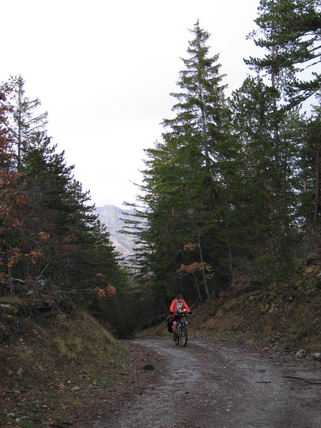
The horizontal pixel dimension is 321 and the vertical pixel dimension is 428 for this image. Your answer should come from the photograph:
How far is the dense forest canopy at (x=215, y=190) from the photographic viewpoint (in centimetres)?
1484

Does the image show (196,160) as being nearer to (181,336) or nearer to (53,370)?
(181,336)

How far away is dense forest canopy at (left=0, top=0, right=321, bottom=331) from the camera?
14836mm

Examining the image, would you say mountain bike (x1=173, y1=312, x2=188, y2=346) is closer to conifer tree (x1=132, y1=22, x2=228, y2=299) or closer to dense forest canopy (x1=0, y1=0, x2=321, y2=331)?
dense forest canopy (x1=0, y1=0, x2=321, y2=331)

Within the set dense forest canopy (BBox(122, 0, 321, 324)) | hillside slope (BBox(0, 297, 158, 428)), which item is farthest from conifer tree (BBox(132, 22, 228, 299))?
hillside slope (BBox(0, 297, 158, 428))

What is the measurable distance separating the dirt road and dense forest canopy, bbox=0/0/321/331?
5079 millimetres

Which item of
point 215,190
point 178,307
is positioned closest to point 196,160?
point 215,190

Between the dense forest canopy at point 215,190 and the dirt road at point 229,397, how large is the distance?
5.08 meters

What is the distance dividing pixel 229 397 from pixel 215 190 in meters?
18.1

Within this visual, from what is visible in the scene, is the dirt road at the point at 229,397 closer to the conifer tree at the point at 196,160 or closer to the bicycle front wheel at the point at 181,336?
the bicycle front wheel at the point at 181,336

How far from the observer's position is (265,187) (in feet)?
70.2

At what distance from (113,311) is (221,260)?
64.6 ft

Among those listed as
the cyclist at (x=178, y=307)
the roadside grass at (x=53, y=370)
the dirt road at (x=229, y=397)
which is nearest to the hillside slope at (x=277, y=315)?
the dirt road at (x=229, y=397)

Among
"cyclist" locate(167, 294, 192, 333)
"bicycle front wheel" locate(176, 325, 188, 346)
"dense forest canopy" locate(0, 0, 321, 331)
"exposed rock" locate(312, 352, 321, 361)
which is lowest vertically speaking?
"bicycle front wheel" locate(176, 325, 188, 346)

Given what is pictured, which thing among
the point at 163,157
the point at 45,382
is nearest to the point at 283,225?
the point at 45,382
